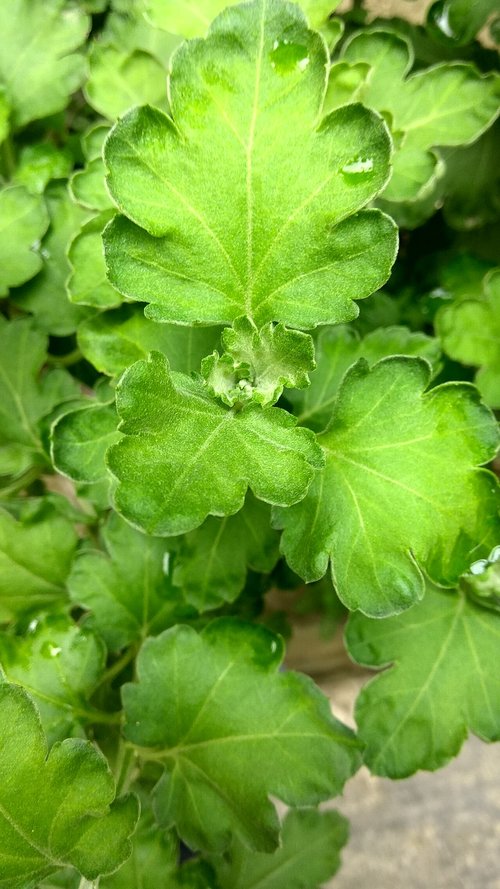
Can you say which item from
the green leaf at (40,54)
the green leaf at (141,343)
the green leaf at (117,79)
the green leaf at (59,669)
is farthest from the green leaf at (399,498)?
the green leaf at (40,54)

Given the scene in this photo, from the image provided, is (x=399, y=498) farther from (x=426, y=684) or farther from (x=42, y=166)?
(x=42, y=166)

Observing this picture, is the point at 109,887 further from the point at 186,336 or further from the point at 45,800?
the point at 186,336

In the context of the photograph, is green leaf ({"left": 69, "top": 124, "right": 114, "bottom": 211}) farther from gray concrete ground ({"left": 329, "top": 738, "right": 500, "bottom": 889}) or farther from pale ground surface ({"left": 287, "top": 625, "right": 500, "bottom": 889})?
gray concrete ground ({"left": 329, "top": 738, "right": 500, "bottom": 889})

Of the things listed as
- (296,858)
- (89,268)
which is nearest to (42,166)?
(89,268)

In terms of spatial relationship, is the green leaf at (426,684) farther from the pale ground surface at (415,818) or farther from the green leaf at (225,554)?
the pale ground surface at (415,818)

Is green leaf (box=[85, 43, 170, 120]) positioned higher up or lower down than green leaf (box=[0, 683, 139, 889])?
higher up

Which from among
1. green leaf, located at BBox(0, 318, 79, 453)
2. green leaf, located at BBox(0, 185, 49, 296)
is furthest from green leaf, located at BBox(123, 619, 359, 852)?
green leaf, located at BBox(0, 185, 49, 296)
